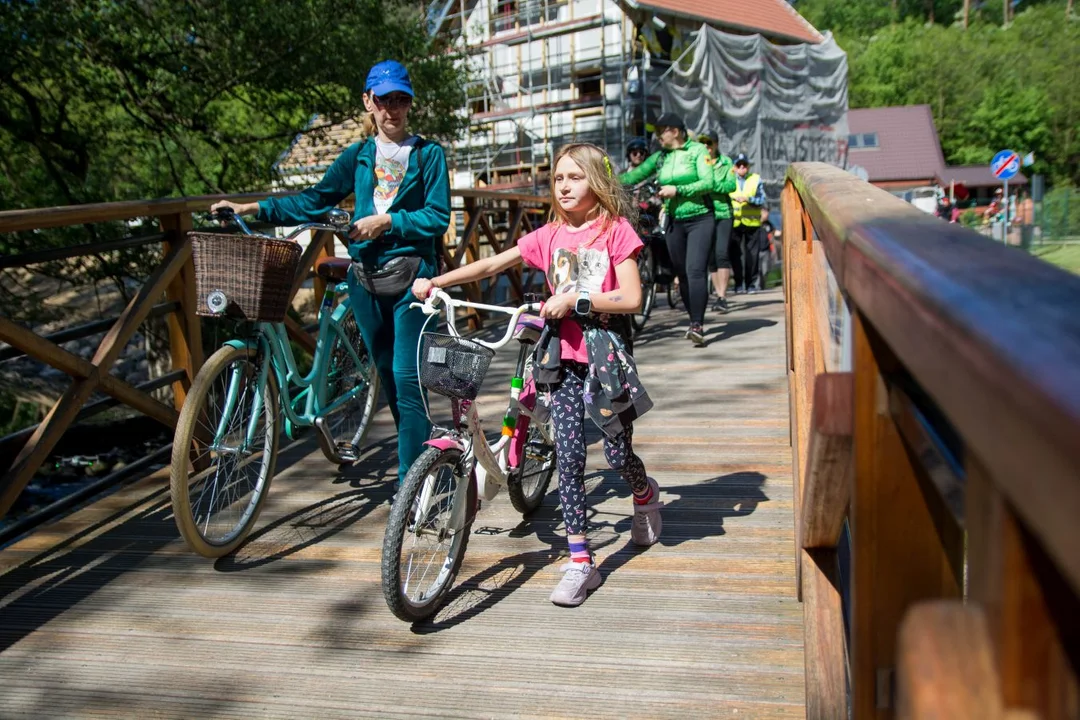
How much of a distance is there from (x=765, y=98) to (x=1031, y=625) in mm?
21854

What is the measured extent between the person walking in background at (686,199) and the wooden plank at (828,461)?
5.80m

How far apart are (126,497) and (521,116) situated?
2441 centimetres

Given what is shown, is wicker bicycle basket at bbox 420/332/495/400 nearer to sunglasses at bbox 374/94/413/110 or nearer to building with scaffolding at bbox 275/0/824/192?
sunglasses at bbox 374/94/413/110

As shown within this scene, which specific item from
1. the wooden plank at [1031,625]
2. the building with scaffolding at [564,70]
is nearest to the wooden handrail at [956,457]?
the wooden plank at [1031,625]

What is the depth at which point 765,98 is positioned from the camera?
69.8ft

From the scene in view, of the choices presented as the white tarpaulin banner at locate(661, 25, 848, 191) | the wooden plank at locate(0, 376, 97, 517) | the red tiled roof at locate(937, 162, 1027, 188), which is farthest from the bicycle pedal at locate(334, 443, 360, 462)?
the red tiled roof at locate(937, 162, 1027, 188)

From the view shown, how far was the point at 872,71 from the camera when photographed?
220ft

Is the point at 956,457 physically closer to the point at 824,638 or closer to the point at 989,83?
the point at 824,638

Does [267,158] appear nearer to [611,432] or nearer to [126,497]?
[126,497]

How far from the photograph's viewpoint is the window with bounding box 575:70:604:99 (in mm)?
26833

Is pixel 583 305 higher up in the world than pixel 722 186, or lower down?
lower down

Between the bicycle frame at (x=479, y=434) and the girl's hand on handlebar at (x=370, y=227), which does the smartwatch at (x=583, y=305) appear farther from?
the girl's hand on handlebar at (x=370, y=227)

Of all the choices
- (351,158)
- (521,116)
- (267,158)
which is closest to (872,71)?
(521,116)

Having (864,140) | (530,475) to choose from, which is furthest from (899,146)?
(530,475)
